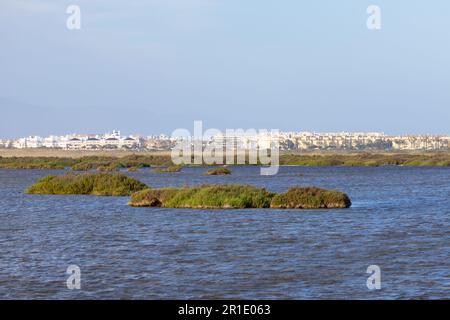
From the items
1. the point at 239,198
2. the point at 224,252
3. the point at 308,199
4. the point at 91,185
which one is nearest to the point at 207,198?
the point at 239,198

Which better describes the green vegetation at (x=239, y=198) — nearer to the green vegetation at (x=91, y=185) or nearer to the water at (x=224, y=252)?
the water at (x=224, y=252)

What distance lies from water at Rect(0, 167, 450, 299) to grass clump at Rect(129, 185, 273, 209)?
1057 mm

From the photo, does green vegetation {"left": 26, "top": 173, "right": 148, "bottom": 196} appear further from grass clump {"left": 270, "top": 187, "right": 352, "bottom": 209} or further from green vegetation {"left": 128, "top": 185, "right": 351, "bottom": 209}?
grass clump {"left": 270, "top": 187, "right": 352, "bottom": 209}

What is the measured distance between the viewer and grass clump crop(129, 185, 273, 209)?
47.2 metres

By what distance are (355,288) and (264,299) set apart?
294 centimetres

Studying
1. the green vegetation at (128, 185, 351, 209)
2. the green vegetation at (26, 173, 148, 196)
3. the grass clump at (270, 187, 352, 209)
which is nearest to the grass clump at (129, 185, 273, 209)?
the green vegetation at (128, 185, 351, 209)

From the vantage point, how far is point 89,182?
205 feet

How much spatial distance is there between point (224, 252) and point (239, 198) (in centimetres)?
1658

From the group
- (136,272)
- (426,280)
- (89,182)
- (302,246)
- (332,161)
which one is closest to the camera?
(426,280)

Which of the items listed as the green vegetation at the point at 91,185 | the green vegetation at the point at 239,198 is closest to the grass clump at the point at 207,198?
the green vegetation at the point at 239,198

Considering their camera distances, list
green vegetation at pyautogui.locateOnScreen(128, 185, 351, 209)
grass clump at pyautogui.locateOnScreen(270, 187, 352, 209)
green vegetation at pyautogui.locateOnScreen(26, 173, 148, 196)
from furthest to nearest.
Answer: green vegetation at pyautogui.locateOnScreen(26, 173, 148, 196) < green vegetation at pyautogui.locateOnScreen(128, 185, 351, 209) < grass clump at pyautogui.locateOnScreen(270, 187, 352, 209)

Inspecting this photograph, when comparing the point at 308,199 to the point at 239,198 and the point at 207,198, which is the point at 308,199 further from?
the point at 207,198

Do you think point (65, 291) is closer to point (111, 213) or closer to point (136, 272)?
point (136, 272)
